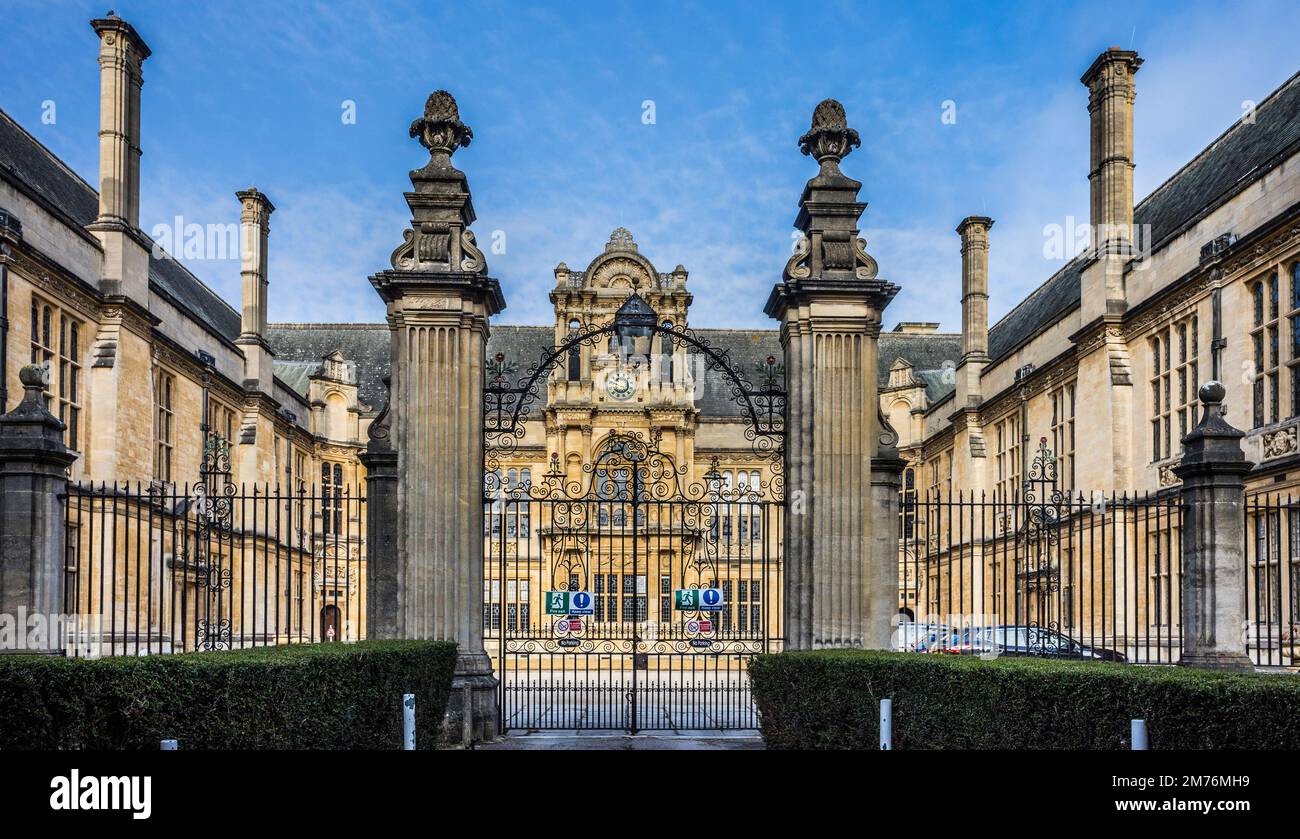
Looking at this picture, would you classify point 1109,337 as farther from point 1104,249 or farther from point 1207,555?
point 1207,555

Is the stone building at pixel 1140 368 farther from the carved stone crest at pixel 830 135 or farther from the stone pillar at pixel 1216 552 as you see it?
the carved stone crest at pixel 830 135

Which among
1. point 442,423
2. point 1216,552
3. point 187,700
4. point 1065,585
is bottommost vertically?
point 1065,585

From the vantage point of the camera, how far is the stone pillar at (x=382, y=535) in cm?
1220

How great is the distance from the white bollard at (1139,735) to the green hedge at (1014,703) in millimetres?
236

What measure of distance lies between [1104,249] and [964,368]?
9.61 metres

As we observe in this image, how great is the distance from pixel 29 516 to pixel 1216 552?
10.6 metres

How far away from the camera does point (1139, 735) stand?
7262mm

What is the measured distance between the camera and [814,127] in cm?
1289

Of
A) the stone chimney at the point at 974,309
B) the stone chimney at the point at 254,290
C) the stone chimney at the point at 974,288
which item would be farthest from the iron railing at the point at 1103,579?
the stone chimney at the point at 254,290

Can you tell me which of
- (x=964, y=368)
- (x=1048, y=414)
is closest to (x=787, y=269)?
(x=1048, y=414)

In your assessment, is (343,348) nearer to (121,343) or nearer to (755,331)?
(755,331)

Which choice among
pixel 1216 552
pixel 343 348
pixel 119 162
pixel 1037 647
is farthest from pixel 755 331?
pixel 1216 552

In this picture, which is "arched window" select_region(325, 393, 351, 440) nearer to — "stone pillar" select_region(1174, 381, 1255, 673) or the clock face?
the clock face
